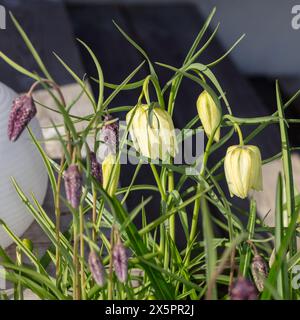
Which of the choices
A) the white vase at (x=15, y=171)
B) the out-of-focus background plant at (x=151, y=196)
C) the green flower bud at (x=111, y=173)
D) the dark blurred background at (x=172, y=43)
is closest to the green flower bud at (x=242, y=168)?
the out-of-focus background plant at (x=151, y=196)

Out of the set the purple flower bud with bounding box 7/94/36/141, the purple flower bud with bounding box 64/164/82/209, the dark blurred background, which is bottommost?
the purple flower bud with bounding box 64/164/82/209

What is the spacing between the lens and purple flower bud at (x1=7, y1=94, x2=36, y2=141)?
721 mm

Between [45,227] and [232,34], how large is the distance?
7.01 ft

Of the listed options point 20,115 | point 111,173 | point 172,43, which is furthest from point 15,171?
point 172,43

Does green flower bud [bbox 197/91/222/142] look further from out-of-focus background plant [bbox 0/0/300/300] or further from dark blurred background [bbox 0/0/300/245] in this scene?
dark blurred background [bbox 0/0/300/245]

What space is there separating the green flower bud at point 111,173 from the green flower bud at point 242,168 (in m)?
0.13

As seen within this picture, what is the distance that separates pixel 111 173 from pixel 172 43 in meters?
1.86

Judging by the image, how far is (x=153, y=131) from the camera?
0.85 metres

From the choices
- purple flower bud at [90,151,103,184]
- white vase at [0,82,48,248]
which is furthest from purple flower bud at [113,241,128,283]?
white vase at [0,82,48,248]

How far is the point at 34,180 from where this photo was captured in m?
1.25

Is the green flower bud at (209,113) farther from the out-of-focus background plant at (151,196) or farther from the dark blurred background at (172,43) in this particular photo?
the dark blurred background at (172,43)

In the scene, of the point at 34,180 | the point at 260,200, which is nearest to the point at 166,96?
the point at 260,200

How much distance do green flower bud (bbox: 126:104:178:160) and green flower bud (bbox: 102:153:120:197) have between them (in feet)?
0.12
